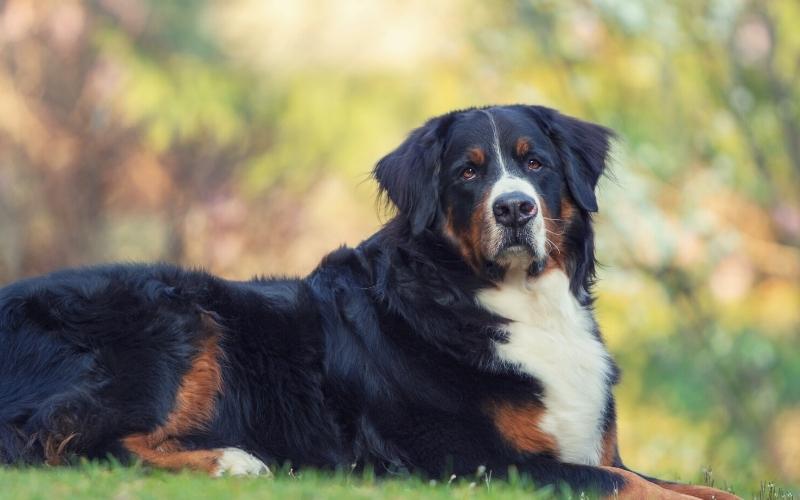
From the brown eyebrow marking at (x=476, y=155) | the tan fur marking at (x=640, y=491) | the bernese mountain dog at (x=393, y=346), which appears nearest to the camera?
the tan fur marking at (x=640, y=491)

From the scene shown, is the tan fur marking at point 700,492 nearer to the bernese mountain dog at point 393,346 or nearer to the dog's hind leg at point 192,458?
the bernese mountain dog at point 393,346

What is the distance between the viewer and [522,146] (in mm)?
5652

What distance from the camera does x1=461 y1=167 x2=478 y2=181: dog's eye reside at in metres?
5.66

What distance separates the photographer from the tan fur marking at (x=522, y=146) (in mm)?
5645

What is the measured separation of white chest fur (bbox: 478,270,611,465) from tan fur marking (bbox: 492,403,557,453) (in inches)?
1.8

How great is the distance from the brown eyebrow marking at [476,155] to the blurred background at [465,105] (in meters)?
5.46

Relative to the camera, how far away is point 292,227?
15562mm

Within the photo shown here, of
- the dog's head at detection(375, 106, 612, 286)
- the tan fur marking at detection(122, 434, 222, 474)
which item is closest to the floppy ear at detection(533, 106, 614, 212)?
the dog's head at detection(375, 106, 612, 286)

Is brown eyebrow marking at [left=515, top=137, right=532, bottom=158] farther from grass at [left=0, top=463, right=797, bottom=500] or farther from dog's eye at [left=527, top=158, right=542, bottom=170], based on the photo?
grass at [left=0, top=463, right=797, bottom=500]

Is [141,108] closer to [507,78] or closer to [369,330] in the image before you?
[507,78]

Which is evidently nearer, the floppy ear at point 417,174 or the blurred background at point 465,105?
the floppy ear at point 417,174

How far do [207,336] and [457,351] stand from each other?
4.04 ft

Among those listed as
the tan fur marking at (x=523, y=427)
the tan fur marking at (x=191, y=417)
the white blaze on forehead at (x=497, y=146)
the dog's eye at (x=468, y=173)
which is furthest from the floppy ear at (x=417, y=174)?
the tan fur marking at (x=191, y=417)

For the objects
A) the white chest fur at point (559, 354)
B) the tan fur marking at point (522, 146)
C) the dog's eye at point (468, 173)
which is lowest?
the white chest fur at point (559, 354)
